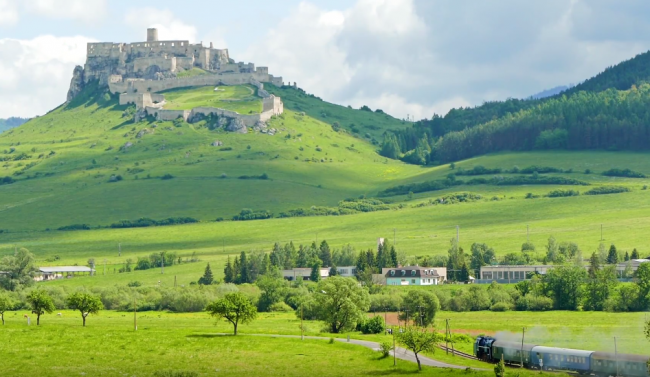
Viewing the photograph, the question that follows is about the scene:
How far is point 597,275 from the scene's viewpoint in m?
139

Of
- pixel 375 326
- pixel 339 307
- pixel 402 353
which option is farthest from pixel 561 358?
pixel 339 307

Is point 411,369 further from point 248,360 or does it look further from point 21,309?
point 21,309

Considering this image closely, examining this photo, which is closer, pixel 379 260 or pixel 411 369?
pixel 411 369

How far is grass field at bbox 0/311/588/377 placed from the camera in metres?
82.0

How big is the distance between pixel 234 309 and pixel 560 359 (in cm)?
3652

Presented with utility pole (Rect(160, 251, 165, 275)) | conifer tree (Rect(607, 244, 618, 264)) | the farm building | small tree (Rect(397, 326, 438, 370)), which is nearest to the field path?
small tree (Rect(397, 326, 438, 370))

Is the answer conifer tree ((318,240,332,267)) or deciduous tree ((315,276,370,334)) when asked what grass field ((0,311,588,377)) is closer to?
deciduous tree ((315,276,370,334))

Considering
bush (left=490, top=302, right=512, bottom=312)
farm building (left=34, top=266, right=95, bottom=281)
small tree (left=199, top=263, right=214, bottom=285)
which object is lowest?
bush (left=490, top=302, right=512, bottom=312)

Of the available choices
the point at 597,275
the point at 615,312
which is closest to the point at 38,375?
the point at 615,312

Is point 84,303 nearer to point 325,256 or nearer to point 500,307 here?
point 500,307

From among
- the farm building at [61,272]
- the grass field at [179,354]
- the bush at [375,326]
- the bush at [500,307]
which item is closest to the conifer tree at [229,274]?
the farm building at [61,272]

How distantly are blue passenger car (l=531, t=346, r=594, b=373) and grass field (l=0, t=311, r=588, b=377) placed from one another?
3.47 metres

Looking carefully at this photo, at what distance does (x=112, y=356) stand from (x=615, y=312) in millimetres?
61615

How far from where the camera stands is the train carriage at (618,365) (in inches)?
2992
